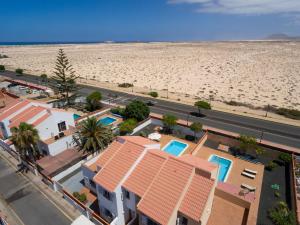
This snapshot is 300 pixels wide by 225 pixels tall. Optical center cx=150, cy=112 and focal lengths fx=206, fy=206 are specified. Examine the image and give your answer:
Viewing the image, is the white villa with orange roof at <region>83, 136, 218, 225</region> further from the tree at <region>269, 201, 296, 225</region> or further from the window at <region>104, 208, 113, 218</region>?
the tree at <region>269, 201, 296, 225</region>

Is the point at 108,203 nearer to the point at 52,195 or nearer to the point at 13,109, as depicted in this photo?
the point at 52,195

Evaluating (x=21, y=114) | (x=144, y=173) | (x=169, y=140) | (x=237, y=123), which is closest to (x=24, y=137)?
(x=21, y=114)

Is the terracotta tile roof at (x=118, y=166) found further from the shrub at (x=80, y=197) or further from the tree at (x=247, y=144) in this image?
the tree at (x=247, y=144)

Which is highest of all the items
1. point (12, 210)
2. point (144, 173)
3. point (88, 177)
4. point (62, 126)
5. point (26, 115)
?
point (26, 115)

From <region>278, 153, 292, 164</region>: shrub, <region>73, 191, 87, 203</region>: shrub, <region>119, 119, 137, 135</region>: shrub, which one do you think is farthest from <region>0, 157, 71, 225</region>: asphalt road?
<region>278, 153, 292, 164</region>: shrub

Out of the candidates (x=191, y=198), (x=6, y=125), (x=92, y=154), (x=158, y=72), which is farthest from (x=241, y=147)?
(x=158, y=72)

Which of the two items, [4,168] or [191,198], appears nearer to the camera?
[191,198]

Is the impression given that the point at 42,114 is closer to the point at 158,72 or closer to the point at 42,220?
the point at 42,220
